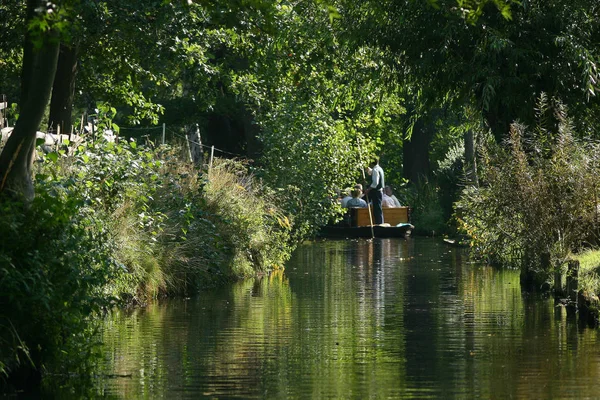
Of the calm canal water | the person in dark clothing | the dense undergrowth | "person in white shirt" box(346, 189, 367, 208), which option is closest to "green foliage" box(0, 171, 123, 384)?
the dense undergrowth

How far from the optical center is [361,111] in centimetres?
3134

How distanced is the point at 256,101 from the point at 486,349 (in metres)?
18.7

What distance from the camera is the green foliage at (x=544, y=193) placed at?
1955cm

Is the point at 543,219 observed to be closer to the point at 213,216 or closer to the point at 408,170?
the point at 213,216

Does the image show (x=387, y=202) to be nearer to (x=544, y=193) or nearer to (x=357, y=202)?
(x=357, y=202)

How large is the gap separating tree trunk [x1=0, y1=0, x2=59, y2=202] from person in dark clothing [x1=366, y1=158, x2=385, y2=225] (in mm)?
27117

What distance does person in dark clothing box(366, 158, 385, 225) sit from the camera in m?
39.4

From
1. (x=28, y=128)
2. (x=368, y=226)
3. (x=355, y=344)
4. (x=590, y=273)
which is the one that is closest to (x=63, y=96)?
(x=590, y=273)

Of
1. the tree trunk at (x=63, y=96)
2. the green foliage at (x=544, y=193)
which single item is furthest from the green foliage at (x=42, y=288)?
the tree trunk at (x=63, y=96)

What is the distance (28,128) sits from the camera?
1248 centimetres

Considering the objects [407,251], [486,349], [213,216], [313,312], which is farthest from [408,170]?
[486,349]

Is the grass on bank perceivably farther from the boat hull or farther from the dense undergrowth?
the boat hull

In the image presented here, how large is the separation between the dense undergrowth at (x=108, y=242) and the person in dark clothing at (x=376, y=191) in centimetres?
1187

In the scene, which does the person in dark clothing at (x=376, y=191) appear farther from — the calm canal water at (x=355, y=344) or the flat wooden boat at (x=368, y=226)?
the calm canal water at (x=355, y=344)
